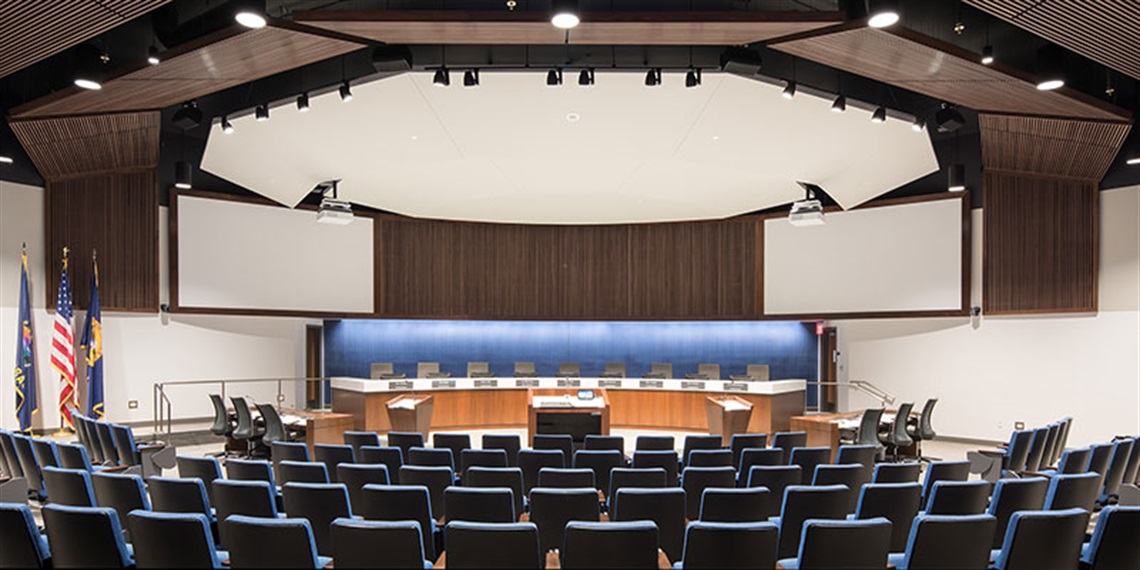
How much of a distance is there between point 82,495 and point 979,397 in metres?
13.8

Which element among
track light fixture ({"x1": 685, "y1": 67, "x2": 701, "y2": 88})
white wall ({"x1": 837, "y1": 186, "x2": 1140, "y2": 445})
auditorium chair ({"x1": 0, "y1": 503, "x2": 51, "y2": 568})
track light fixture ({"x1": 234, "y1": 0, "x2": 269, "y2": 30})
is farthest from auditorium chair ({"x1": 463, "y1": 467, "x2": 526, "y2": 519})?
white wall ({"x1": 837, "y1": 186, "x2": 1140, "y2": 445})

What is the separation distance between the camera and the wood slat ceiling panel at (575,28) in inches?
261

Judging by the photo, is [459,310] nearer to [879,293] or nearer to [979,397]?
[879,293]

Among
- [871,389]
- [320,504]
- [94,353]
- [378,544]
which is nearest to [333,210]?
[94,353]

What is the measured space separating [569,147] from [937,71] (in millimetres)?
4888

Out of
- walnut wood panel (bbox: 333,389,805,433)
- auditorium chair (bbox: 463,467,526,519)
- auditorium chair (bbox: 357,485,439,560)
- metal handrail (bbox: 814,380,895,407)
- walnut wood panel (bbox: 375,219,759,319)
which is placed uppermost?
walnut wood panel (bbox: 375,219,759,319)

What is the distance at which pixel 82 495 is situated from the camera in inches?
201

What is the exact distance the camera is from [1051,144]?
435 inches

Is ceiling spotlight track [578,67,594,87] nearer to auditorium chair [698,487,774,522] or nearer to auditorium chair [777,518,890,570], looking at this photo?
auditorium chair [698,487,774,522]

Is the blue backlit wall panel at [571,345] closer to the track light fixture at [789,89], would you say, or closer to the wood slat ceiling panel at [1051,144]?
the wood slat ceiling panel at [1051,144]

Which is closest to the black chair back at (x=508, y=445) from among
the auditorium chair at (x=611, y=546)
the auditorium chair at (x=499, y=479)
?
the auditorium chair at (x=499, y=479)

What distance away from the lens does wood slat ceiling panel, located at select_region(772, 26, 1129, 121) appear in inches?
280

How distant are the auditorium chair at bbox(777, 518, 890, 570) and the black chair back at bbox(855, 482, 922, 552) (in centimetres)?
127

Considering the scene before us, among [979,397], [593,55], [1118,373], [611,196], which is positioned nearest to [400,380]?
[611,196]
